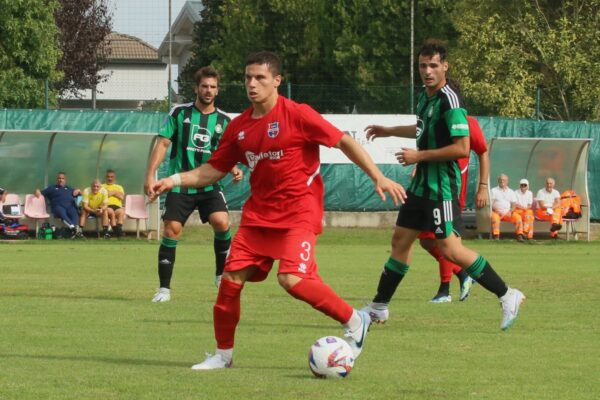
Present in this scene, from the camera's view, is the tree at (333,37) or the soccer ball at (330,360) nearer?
the soccer ball at (330,360)

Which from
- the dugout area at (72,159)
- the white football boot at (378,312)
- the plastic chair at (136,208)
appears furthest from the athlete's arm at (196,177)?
the dugout area at (72,159)

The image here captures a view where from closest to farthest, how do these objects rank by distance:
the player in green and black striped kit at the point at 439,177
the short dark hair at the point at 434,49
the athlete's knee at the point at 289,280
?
the athlete's knee at the point at 289,280, the player in green and black striped kit at the point at 439,177, the short dark hair at the point at 434,49

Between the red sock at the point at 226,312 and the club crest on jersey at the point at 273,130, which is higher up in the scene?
the club crest on jersey at the point at 273,130

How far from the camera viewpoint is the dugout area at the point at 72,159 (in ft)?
97.1

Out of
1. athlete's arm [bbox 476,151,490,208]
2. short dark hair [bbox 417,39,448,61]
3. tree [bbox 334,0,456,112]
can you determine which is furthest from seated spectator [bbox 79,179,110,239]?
tree [bbox 334,0,456,112]

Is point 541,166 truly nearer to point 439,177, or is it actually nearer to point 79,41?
point 439,177

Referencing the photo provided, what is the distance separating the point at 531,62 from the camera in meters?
40.9

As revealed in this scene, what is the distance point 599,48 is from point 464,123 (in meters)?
30.3

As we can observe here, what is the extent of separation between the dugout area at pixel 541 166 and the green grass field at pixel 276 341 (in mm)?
11711

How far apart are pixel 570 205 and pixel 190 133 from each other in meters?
17.6

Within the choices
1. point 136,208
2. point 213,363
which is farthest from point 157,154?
point 136,208

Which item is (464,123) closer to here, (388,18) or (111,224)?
(111,224)

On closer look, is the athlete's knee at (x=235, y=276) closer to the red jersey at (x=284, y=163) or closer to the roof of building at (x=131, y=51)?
the red jersey at (x=284, y=163)

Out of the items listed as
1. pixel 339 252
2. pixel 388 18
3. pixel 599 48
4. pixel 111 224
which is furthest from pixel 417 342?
pixel 388 18
